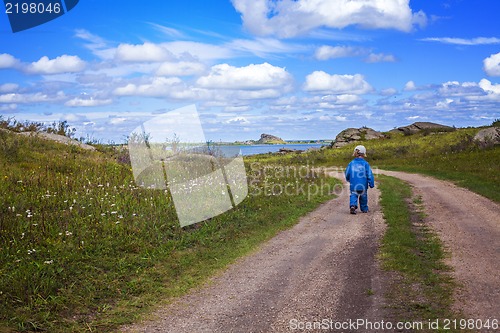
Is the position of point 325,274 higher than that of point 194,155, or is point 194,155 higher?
point 194,155

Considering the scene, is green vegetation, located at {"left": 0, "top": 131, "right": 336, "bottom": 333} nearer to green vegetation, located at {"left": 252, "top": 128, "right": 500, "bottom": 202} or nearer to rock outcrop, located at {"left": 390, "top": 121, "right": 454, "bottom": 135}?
green vegetation, located at {"left": 252, "top": 128, "right": 500, "bottom": 202}

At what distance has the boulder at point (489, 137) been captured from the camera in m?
38.6

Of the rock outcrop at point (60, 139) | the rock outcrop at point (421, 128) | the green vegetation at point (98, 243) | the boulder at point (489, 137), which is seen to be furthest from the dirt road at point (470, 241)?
the rock outcrop at point (421, 128)

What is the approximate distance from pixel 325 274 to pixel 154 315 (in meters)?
3.21

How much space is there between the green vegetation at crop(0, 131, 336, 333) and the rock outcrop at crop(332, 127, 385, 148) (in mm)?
49925

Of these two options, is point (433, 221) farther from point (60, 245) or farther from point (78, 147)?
point (78, 147)

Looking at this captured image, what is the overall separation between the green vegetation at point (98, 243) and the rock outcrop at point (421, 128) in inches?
1928

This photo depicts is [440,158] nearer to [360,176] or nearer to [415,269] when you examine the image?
[360,176]

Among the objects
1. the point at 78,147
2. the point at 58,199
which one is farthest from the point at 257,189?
the point at 78,147

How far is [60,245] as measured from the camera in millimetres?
8703

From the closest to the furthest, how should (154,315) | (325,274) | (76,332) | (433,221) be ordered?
(76,332) → (154,315) → (325,274) → (433,221)

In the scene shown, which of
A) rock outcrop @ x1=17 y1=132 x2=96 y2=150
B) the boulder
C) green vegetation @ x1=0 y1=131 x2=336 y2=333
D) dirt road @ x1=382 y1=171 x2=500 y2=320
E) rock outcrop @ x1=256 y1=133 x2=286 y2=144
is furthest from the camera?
rock outcrop @ x1=256 y1=133 x2=286 y2=144

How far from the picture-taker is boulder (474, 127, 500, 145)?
38594 millimetres

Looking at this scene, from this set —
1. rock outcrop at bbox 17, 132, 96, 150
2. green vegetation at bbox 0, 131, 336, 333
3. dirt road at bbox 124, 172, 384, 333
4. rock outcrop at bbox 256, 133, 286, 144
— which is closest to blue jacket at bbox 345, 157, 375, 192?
green vegetation at bbox 0, 131, 336, 333
